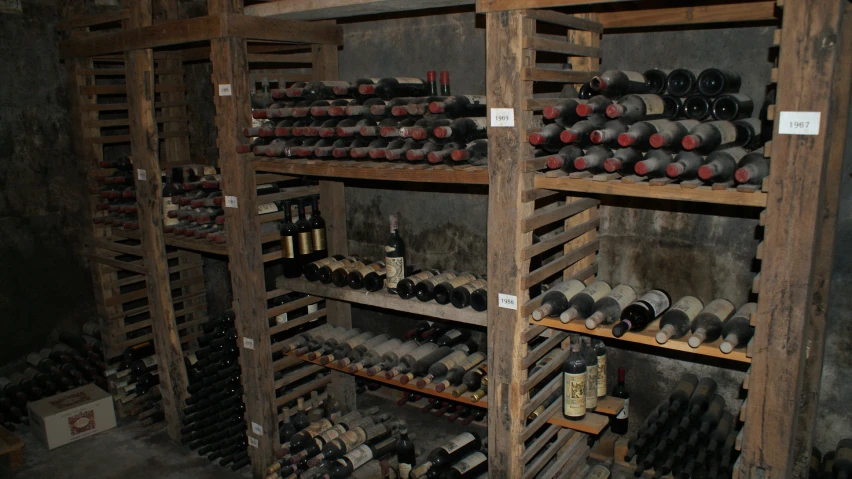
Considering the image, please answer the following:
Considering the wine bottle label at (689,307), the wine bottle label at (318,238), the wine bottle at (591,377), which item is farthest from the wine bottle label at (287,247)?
the wine bottle label at (689,307)

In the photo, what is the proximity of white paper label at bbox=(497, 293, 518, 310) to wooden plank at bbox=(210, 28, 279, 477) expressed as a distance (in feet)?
5.93

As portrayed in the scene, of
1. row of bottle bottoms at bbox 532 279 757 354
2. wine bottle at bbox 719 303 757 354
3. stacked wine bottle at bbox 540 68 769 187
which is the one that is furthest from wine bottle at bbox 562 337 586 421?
stacked wine bottle at bbox 540 68 769 187

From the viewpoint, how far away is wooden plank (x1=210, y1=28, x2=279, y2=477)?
3580 mm

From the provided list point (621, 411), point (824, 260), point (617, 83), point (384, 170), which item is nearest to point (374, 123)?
point (384, 170)

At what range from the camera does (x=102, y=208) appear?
4.94 metres

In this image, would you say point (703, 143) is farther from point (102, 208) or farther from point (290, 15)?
point (102, 208)

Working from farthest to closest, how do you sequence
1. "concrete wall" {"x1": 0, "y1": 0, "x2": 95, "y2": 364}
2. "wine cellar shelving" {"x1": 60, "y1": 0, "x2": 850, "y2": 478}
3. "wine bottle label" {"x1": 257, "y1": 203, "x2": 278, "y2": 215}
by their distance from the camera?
"concrete wall" {"x1": 0, "y1": 0, "x2": 95, "y2": 364} < "wine bottle label" {"x1": 257, "y1": 203, "x2": 278, "y2": 215} < "wine cellar shelving" {"x1": 60, "y1": 0, "x2": 850, "y2": 478}

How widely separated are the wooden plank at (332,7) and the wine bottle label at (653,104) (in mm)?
1004

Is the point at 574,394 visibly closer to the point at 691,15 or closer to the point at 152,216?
the point at 691,15

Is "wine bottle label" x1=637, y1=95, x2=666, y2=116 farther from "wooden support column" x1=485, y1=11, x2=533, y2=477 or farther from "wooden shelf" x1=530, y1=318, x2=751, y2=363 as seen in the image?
"wooden shelf" x1=530, y1=318, x2=751, y2=363

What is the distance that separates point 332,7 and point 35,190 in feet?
12.6

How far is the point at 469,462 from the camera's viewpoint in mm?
3516

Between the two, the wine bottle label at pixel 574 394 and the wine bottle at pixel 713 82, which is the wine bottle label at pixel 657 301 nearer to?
the wine bottle label at pixel 574 394

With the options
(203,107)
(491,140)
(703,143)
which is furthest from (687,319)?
(203,107)
